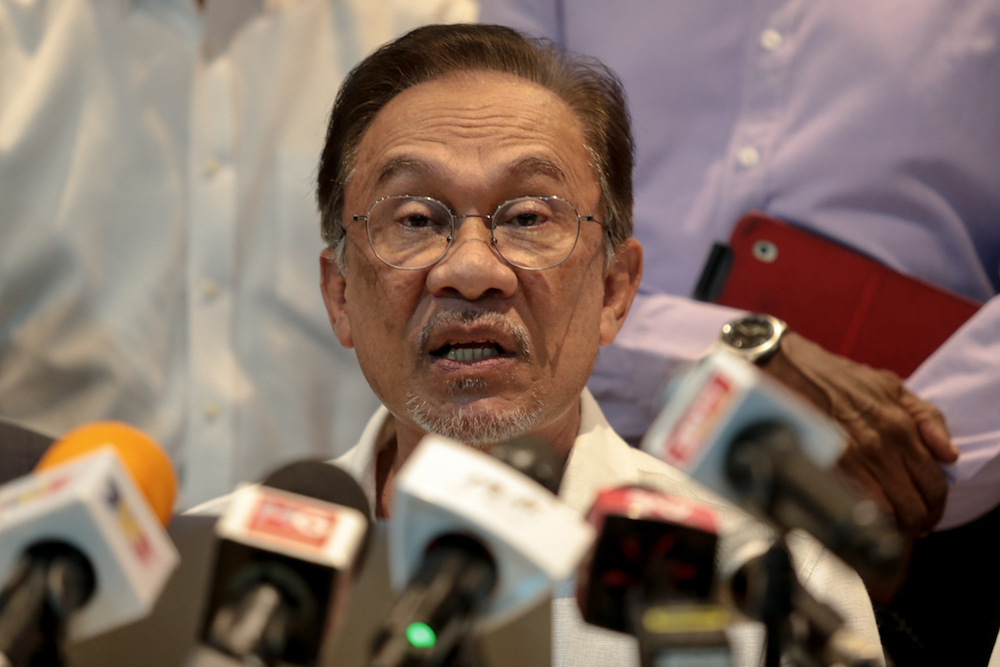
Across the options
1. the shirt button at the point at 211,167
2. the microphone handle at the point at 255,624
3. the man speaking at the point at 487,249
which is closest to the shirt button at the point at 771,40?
the man speaking at the point at 487,249

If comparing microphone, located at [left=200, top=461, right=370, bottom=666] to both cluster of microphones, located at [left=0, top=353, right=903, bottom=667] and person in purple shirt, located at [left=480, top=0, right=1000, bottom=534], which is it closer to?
cluster of microphones, located at [left=0, top=353, right=903, bottom=667]

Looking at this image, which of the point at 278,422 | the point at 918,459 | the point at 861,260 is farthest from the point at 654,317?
the point at 278,422

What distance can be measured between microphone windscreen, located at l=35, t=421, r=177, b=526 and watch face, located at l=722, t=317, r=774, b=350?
1.25 m

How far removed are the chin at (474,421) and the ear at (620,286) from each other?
343 mm

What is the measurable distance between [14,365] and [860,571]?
2.23 meters

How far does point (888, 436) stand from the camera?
1.70 metres

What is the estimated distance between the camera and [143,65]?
2.50 metres

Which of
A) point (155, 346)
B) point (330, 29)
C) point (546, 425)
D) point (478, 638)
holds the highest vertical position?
point (478, 638)

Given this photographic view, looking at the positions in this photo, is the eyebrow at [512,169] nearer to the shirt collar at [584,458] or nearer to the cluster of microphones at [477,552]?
the shirt collar at [584,458]

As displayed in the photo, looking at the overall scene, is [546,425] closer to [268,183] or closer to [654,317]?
[654,317]

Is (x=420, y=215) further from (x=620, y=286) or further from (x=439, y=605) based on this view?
(x=439, y=605)

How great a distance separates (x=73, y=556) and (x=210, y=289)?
1953 millimetres

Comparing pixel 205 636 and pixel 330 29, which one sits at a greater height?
pixel 205 636

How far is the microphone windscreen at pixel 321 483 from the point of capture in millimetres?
866
